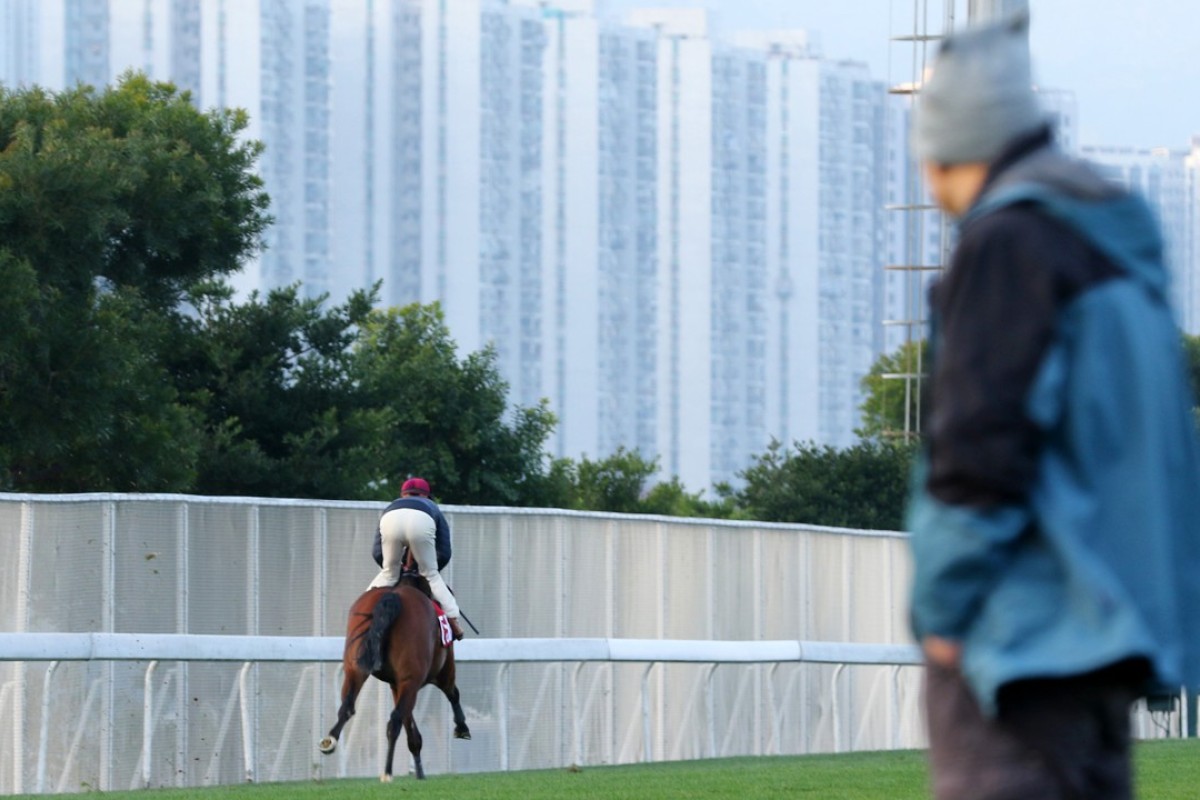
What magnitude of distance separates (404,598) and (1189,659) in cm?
1342

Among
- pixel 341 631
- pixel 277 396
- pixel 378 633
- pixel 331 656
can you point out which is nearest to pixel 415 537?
pixel 378 633

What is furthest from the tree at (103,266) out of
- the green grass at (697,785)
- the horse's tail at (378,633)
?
the green grass at (697,785)

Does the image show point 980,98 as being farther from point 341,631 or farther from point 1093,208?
point 341,631

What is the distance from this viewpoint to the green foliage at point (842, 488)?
55.1 m

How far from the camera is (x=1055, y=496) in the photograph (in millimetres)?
3521

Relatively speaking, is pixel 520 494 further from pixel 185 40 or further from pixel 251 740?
pixel 185 40

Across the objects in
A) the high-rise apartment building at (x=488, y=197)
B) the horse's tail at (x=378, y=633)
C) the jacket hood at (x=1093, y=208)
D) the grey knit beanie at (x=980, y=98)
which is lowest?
the horse's tail at (x=378, y=633)

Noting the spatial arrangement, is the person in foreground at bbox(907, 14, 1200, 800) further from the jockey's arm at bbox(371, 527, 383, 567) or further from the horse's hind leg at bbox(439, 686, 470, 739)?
the horse's hind leg at bbox(439, 686, 470, 739)

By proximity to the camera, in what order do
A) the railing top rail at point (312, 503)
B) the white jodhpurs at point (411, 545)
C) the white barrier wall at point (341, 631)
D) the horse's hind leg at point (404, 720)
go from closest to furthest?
1. the white jodhpurs at point (411, 545)
2. the horse's hind leg at point (404, 720)
3. the white barrier wall at point (341, 631)
4. the railing top rail at point (312, 503)

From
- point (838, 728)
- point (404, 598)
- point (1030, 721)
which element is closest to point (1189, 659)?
point (1030, 721)

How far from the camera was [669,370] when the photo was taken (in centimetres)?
19450

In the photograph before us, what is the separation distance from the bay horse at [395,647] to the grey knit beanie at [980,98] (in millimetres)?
13092

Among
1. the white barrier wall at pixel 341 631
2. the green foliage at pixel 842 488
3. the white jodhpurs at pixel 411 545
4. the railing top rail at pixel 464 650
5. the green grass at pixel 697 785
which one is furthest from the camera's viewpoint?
the green foliage at pixel 842 488

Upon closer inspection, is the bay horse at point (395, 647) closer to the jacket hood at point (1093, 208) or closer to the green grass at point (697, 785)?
the green grass at point (697, 785)
